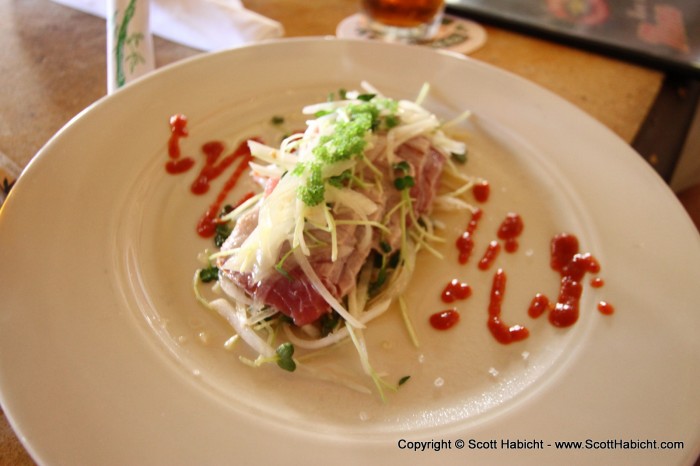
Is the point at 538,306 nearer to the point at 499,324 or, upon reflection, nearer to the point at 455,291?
the point at 499,324

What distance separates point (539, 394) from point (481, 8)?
2969 millimetres

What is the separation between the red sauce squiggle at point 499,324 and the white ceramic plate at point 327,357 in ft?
0.09

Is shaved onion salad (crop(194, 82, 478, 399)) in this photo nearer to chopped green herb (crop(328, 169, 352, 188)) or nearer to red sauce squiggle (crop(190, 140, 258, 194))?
chopped green herb (crop(328, 169, 352, 188))

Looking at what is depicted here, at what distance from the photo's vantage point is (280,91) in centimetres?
253

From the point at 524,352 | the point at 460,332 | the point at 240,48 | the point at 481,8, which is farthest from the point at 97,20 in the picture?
the point at 524,352

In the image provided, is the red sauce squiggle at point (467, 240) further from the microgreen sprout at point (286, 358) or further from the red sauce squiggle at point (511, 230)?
the microgreen sprout at point (286, 358)

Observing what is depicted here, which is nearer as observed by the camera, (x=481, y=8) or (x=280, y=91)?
(x=280, y=91)

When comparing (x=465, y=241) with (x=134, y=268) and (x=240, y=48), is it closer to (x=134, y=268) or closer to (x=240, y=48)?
(x=134, y=268)

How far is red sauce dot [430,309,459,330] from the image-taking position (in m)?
1.82

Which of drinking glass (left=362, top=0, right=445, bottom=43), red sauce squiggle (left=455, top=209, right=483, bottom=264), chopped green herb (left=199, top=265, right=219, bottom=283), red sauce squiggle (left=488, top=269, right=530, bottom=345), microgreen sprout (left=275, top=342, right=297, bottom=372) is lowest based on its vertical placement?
chopped green herb (left=199, top=265, right=219, bottom=283)

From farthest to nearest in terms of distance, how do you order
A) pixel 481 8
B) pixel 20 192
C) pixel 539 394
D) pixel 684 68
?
pixel 481 8
pixel 684 68
pixel 20 192
pixel 539 394

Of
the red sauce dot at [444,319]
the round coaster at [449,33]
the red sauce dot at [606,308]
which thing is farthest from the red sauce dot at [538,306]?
the round coaster at [449,33]

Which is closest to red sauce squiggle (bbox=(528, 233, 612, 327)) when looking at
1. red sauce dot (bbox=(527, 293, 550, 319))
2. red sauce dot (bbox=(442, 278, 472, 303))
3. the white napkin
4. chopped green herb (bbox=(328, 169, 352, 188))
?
red sauce dot (bbox=(527, 293, 550, 319))

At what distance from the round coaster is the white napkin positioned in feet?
1.77
